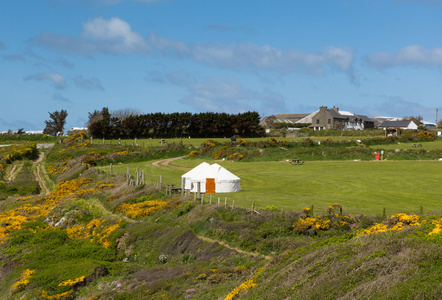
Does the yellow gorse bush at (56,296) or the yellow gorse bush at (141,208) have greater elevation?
the yellow gorse bush at (141,208)

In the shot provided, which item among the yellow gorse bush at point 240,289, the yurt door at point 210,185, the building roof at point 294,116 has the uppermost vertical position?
the building roof at point 294,116

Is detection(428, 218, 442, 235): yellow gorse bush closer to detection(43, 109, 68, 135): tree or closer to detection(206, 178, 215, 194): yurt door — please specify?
detection(206, 178, 215, 194): yurt door

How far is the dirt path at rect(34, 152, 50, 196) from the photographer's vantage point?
187ft

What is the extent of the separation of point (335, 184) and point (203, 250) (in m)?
24.2

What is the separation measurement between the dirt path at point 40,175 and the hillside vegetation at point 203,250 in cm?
1229

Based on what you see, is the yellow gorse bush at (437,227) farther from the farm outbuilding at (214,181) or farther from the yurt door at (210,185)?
the yurt door at (210,185)

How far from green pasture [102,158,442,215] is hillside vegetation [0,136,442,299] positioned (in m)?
Answer: 4.31

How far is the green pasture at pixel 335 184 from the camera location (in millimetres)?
34344

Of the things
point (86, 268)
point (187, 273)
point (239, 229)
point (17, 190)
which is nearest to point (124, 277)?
point (86, 268)

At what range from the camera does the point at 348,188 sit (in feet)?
145

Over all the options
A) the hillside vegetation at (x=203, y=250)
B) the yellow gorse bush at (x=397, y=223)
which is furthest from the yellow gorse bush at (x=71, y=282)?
the yellow gorse bush at (x=397, y=223)

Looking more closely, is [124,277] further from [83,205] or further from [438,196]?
[438,196]

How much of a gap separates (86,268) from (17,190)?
33.0 meters

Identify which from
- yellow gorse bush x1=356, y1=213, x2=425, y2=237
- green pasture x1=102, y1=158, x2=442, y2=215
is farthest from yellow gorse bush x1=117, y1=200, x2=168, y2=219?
yellow gorse bush x1=356, y1=213, x2=425, y2=237
